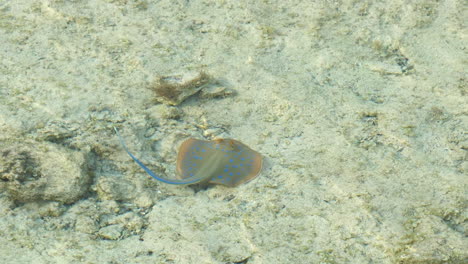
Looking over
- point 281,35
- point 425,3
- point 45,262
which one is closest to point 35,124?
point 45,262

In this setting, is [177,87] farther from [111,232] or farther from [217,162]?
[111,232]

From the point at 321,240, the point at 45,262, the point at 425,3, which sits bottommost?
the point at 45,262

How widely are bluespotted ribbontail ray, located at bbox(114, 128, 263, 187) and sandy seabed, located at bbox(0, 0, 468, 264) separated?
9 cm

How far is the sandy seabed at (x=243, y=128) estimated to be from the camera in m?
3.06

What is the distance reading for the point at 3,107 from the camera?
3928 mm

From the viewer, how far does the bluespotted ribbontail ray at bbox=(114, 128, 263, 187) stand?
11.5ft

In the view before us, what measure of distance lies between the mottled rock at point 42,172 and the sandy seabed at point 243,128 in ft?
0.04

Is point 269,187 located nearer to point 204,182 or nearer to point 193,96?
point 204,182

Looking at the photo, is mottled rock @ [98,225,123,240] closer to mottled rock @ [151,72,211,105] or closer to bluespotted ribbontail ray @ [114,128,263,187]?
bluespotted ribbontail ray @ [114,128,263,187]

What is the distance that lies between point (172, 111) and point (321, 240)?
67.1 inches

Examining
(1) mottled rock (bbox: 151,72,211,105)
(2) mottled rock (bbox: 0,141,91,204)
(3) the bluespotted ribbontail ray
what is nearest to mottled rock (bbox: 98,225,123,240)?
(2) mottled rock (bbox: 0,141,91,204)

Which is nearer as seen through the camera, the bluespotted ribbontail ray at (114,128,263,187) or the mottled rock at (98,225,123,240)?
the mottled rock at (98,225,123,240)

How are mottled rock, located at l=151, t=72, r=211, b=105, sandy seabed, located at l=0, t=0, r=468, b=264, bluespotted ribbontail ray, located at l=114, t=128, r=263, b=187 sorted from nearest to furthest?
1. sandy seabed, located at l=0, t=0, r=468, b=264
2. bluespotted ribbontail ray, located at l=114, t=128, r=263, b=187
3. mottled rock, located at l=151, t=72, r=211, b=105

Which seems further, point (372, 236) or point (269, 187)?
point (269, 187)
